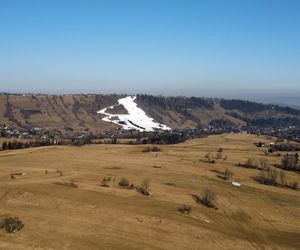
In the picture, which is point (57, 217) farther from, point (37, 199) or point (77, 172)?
point (77, 172)

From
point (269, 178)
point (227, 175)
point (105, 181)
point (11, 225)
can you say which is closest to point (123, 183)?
point (105, 181)

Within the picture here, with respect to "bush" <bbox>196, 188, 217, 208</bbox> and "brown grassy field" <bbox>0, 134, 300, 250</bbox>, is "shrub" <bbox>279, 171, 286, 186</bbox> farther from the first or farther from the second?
"bush" <bbox>196, 188, 217, 208</bbox>

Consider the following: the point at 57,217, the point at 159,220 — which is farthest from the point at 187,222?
the point at 57,217

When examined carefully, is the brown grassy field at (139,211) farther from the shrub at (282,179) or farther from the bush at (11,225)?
the shrub at (282,179)

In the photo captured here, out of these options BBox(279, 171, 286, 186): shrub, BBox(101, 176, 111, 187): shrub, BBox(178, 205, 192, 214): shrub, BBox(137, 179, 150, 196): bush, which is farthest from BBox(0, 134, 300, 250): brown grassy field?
BBox(279, 171, 286, 186): shrub

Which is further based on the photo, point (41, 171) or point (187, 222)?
point (41, 171)

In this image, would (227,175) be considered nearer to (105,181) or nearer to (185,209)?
(105,181)

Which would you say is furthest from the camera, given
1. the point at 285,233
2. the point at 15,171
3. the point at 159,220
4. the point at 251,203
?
the point at 15,171
